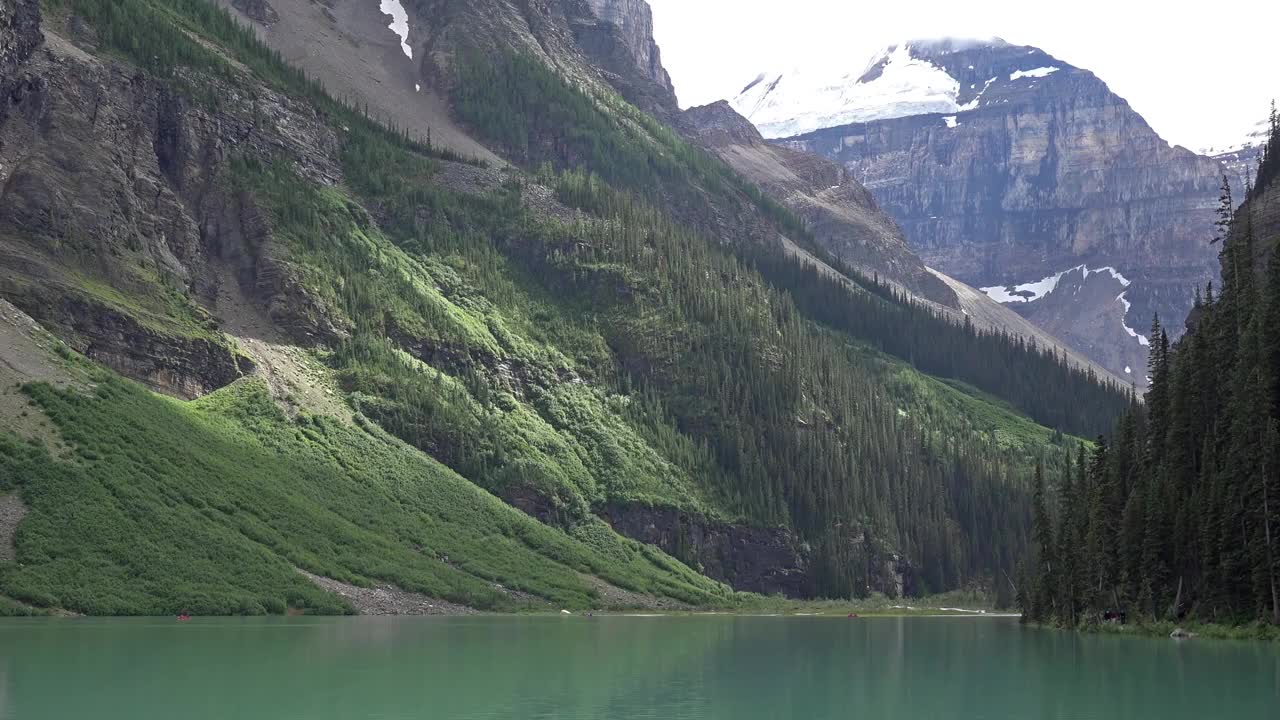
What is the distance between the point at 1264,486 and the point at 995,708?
44317mm

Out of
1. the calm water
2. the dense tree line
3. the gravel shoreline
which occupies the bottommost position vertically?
the gravel shoreline

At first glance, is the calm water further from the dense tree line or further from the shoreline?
the dense tree line

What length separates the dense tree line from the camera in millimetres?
99750

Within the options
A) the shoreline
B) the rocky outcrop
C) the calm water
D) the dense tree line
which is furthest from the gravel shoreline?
the shoreline

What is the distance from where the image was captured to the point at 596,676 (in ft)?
248

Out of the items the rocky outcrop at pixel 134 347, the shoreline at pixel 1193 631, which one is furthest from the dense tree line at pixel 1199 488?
the rocky outcrop at pixel 134 347

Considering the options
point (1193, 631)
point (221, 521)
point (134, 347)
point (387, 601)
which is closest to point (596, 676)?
point (1193, 631)

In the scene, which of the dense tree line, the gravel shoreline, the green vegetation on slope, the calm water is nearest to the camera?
the calm water

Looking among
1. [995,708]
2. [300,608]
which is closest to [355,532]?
[300,608]

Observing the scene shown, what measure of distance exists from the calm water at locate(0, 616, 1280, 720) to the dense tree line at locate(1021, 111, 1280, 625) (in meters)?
7.48

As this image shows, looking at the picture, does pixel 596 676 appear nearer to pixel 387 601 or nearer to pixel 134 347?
pixel 387 601

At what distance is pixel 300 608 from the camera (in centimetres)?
14812

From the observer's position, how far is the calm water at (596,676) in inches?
2355

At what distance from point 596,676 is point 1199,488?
56.8 metres
